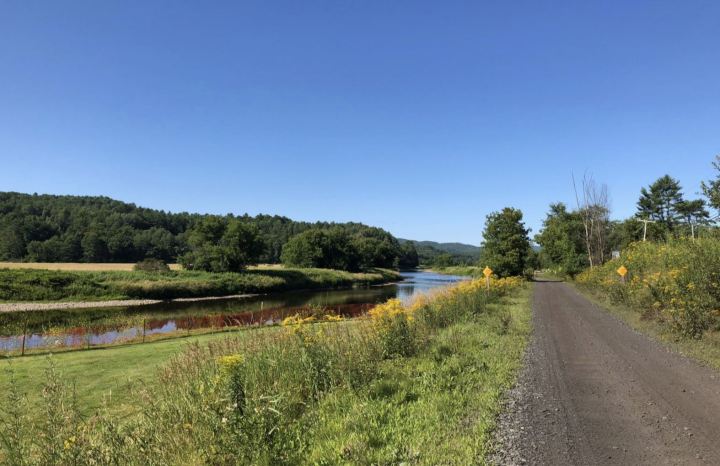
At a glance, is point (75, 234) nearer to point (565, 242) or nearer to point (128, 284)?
point (128, 284)

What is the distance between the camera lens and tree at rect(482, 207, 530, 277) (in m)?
47.2

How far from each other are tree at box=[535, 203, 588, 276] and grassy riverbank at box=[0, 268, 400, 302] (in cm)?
4261

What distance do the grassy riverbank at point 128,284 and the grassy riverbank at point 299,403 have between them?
42936 mm

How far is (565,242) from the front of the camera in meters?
58.4

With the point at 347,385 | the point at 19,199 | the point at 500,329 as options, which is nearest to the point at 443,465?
the point at 347,385

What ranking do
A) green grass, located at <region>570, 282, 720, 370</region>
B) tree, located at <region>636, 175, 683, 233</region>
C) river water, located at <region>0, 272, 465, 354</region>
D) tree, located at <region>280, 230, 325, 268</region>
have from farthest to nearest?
tree, located at <region>280, 230, 325, 268</region>
tree, located at <region>636, 175, 683, 233</region>
river water, located at <region>0, 272, 465, 354</region>
green grass, located at <region>570, 282, 720, 370</region>

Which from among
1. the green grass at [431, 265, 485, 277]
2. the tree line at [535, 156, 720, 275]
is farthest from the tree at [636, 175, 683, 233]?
the green grass at [431, 265, 485, 277]

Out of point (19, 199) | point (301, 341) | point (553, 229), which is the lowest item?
point (301, 341)

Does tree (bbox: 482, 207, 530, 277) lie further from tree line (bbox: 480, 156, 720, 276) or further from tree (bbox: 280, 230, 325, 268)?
tree (bbox: 280, 230, 325, 268)

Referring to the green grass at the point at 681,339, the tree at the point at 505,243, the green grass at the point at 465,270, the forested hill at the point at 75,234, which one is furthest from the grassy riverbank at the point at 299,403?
the forested hill at the point at 75,234

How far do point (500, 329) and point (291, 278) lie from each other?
6369cm

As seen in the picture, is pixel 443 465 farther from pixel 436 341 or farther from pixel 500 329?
pixel 500 329

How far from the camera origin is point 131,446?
450 centimetres

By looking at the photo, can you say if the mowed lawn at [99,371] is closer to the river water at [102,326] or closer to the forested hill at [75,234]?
the river water at [102,326]
